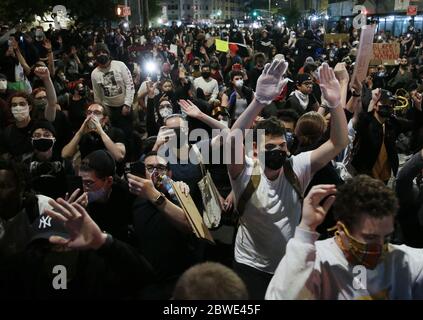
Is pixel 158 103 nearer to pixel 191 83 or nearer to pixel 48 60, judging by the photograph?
pixel 191 83

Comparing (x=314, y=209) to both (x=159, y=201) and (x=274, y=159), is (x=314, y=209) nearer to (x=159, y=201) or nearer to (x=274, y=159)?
(x=274, y=159)

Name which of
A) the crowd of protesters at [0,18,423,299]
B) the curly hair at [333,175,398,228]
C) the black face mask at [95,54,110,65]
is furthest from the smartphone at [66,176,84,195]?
the black face mask at [95,54,110,65]

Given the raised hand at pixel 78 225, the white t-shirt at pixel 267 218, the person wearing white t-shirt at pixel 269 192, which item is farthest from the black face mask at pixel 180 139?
the raised hand at pixel 78 225

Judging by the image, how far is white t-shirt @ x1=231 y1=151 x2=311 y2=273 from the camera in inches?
121

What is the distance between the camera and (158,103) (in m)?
7.37

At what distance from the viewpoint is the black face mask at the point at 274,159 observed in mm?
3178

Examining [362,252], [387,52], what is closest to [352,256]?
[362,252]

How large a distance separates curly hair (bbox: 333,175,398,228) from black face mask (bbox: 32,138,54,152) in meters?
3.21

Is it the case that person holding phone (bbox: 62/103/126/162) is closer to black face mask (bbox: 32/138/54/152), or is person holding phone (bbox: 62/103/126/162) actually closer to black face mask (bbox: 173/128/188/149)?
black face mask (bbox: 32/138/54/152)

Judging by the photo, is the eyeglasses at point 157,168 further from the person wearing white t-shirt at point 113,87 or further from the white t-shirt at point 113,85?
the white t-shirt at point 113,85

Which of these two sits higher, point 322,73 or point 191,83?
point 322,73

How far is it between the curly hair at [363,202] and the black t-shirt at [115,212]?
1781mm

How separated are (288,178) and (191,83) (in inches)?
262
